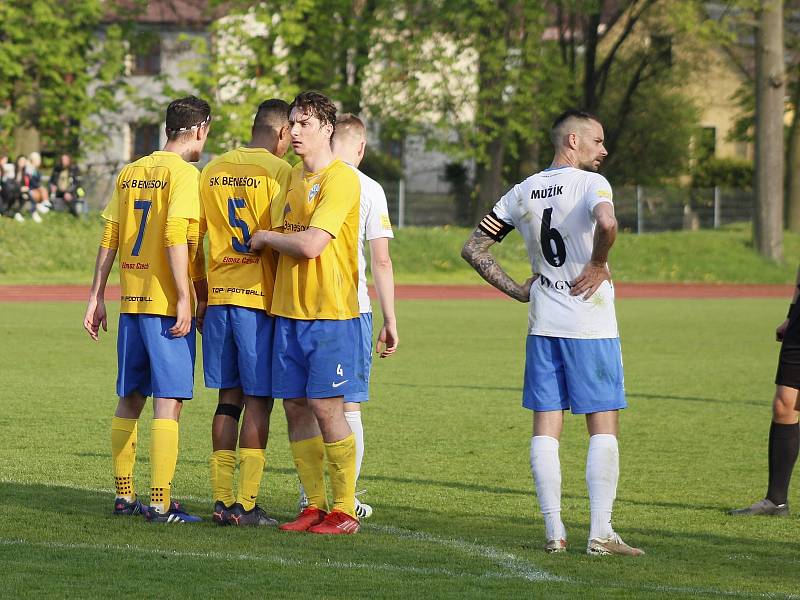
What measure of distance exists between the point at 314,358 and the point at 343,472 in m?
0.61

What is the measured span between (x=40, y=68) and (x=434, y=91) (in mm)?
12109

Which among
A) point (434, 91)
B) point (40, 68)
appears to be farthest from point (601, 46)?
point (40, 68)

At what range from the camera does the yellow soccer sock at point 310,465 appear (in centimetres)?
742

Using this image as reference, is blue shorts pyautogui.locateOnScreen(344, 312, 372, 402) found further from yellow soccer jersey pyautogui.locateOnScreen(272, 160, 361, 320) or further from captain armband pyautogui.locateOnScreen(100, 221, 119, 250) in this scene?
captain armband pyautogui.locateOnScreen(100, 221, 119, 250)

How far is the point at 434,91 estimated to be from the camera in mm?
46250

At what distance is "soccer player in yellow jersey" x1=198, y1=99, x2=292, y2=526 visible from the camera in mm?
7305

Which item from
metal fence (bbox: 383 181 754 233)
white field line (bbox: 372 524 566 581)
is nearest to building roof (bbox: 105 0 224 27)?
metal fence (bbox: 383 181 754 233)

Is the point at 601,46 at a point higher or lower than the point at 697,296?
higher

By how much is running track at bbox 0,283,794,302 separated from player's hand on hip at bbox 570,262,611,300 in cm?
2096

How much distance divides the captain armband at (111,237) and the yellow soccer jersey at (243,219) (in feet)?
1.78

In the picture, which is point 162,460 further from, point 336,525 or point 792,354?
point 792,354

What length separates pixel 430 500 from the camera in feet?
27.6

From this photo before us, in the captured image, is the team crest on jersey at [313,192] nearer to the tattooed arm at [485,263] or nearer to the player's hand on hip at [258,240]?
the player's hand on hip at [258,240]

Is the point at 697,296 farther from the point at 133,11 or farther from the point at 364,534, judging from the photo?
the point at 364,534
